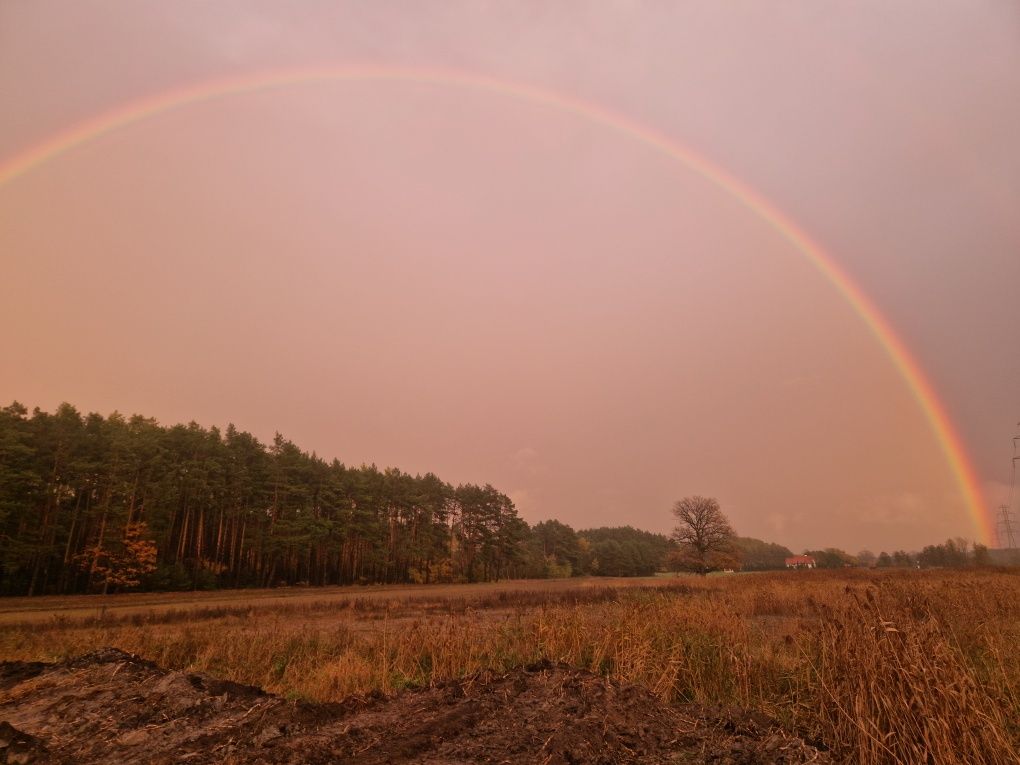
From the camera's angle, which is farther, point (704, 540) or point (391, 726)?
point (704, 540)

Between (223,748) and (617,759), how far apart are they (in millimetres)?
4028

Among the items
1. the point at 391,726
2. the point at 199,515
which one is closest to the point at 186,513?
the point at 199,515

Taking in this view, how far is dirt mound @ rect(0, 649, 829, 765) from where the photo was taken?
479cm

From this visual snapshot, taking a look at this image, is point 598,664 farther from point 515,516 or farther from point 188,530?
point 515,516

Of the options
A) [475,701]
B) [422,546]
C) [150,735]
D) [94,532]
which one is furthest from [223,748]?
[422,546]

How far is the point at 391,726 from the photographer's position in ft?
18.9

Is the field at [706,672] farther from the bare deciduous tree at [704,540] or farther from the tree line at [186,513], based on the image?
the bare deciduous tree at [704,540]

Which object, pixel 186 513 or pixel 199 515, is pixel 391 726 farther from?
pixel 199 515

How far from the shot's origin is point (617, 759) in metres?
4.59

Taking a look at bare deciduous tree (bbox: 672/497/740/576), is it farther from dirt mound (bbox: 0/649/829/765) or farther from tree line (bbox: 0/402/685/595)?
dirt mound (bbox: 0/649/829/765)

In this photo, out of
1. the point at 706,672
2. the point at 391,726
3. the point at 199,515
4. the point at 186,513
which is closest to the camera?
the point at 391,726

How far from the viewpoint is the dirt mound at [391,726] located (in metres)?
4.79

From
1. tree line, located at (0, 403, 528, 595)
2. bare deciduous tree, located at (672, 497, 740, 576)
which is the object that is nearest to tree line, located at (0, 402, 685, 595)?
tree line, located at (0, 403, 528, 595)

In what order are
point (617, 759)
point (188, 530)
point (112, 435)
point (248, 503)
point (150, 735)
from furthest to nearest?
point (248, 503)
point (188, 530)
point (112, 435)
point (150, 735)
point (617, 759)
